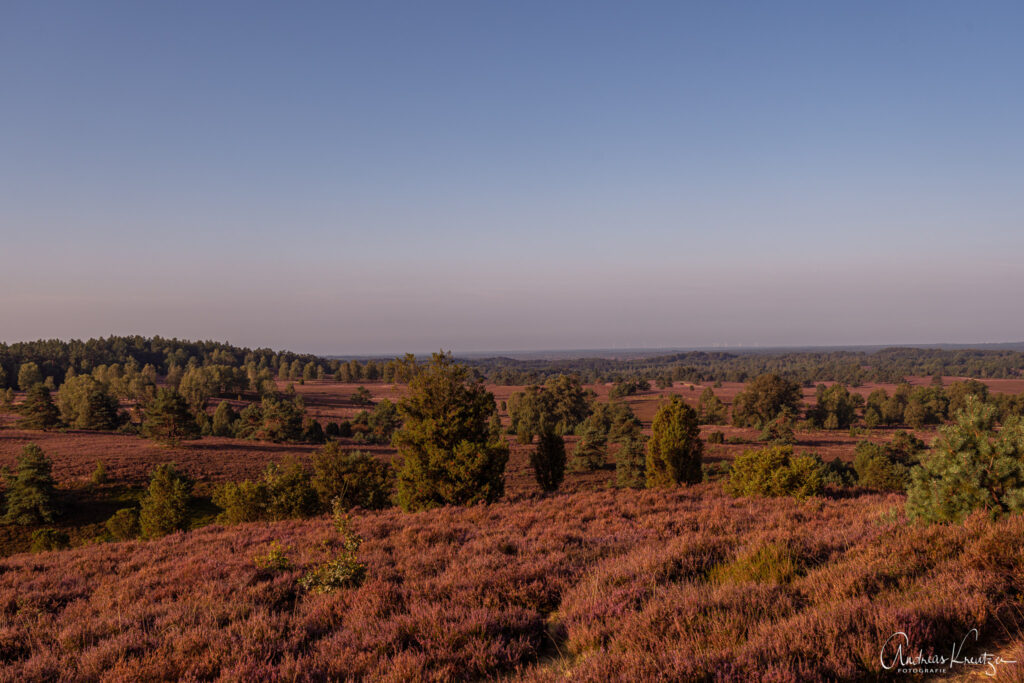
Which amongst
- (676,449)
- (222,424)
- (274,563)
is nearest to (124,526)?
(274,563)

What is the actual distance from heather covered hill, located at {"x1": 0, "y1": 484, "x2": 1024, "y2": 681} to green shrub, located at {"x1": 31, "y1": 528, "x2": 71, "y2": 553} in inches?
1051

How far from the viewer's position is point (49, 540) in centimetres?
2892

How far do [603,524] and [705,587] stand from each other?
638 centimetres

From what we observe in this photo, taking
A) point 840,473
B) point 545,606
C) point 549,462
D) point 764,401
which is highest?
point 545,606

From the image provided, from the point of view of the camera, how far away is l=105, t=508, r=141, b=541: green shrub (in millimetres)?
29941

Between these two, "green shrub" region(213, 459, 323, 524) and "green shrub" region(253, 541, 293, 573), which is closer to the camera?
"green shrub" region(253, 541, 293, 573)

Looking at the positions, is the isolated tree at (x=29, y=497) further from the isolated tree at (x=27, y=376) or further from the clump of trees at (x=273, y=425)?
the isolated tree at (x=27, y=376)

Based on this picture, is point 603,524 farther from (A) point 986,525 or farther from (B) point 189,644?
(B) point 189,644

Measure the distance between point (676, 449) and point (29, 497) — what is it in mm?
46677

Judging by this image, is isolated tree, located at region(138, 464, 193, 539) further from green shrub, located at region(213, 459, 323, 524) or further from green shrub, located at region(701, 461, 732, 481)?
green shrub, located at region(701, 461, 732, 481)

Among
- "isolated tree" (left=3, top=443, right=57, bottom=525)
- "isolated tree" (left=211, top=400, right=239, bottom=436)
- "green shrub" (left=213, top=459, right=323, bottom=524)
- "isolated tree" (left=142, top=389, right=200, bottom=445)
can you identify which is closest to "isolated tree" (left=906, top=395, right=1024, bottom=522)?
"green shrub" (left=213, top=459, right=323, bottom=524)

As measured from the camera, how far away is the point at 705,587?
18.8ft

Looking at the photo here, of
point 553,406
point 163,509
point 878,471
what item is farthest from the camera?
point 553,406

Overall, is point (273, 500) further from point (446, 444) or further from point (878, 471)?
point (878, 471)
